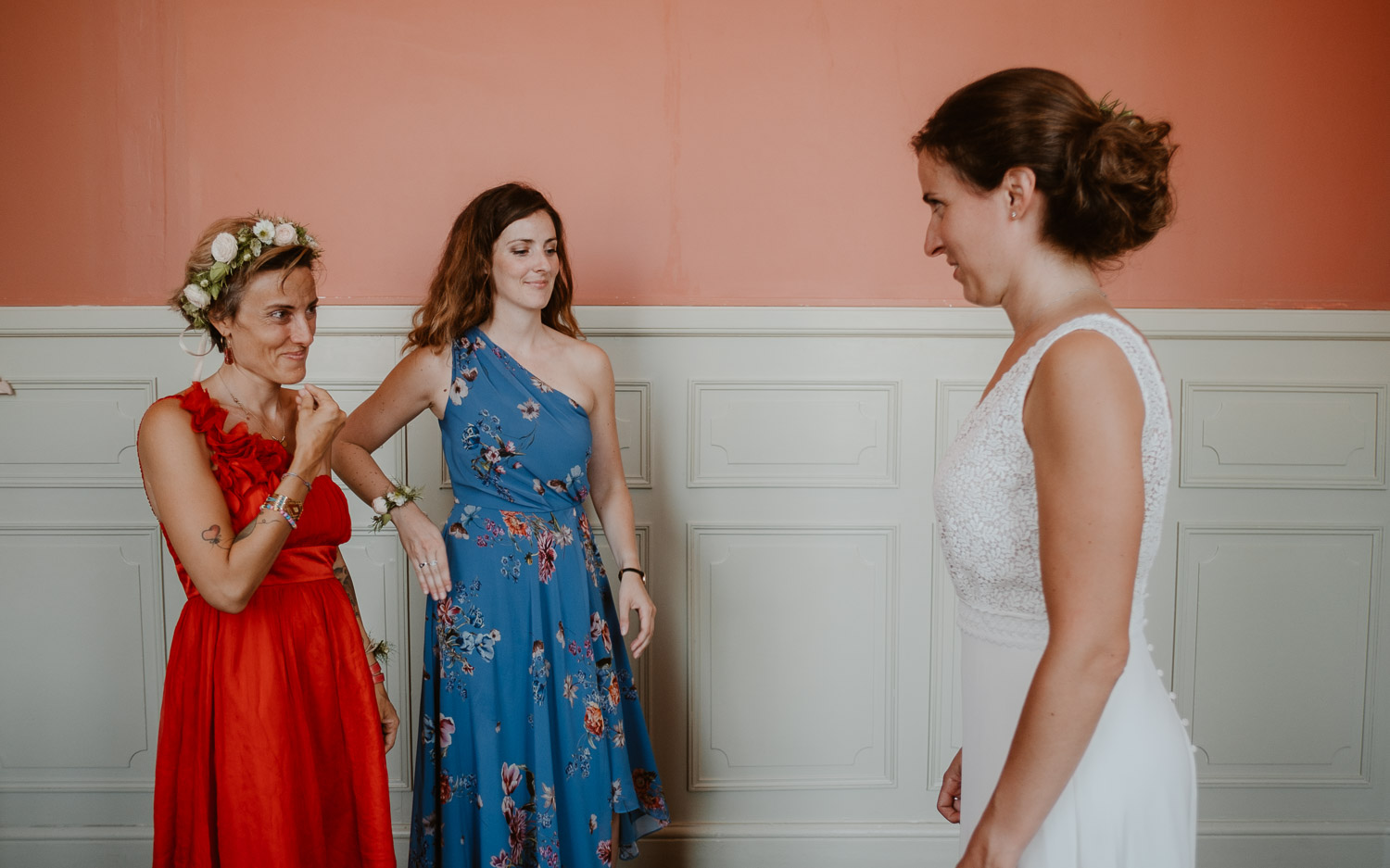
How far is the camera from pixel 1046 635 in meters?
1.09

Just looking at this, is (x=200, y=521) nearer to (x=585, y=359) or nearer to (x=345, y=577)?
(x=345, y=577)

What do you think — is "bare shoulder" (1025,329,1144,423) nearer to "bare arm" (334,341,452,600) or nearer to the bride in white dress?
→ the bride in white dress

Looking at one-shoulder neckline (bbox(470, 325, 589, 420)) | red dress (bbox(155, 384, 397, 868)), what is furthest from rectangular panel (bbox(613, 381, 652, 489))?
red dress (bbox(155, 384, 397, 868))

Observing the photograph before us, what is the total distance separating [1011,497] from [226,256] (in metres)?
1.38

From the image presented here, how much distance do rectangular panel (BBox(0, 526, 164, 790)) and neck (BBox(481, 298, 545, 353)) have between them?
1311mm

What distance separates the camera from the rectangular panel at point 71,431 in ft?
8.58

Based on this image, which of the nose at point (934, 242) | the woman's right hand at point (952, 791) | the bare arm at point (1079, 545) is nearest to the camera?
the bare arm at point (1079, 545)

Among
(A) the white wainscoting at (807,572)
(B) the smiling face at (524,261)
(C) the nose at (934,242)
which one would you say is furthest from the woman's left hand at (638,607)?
(C) the nose at (934,242)

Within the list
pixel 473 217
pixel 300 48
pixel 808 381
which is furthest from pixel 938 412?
pixel 300 48

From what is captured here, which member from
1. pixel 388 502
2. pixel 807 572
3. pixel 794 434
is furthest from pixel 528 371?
pixel 807 572

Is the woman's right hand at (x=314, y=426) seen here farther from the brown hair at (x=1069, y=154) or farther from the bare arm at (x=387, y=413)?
the brown hair at (x=1069, y=154)

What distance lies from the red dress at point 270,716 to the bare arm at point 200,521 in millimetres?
35

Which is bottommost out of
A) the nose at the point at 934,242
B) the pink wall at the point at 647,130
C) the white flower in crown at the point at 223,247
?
the nose at the point at 934,242

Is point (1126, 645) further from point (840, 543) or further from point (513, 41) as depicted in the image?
point (513, 41)
